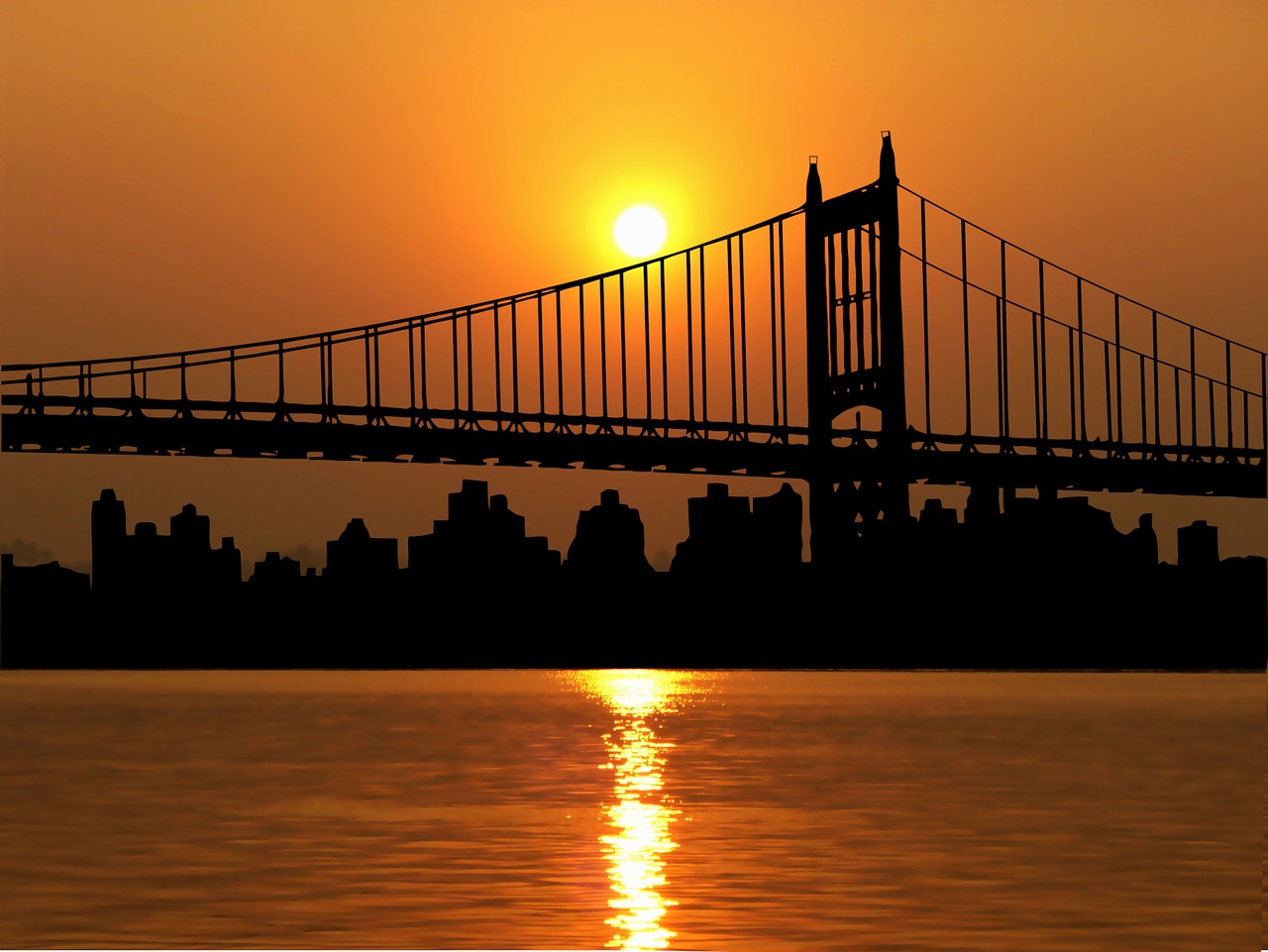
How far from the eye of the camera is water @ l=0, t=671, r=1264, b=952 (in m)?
10.9

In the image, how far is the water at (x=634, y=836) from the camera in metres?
Result: 10.9

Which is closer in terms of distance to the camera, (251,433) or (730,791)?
(730,791)

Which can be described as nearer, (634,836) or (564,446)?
(634,836)

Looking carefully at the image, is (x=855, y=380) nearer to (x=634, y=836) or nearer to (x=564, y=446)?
(x=564, y=446)

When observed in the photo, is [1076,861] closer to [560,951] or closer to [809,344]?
[560,951]

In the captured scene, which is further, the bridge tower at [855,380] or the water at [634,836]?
the bridge tower at [855,380]

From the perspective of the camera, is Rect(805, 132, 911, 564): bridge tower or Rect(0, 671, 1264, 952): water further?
Rect(805, 132, 911, 564): bridge tower

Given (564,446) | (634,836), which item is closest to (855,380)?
(564,446)

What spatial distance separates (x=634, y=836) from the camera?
1508 centimetres

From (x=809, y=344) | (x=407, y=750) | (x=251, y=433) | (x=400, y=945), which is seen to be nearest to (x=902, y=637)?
(x=809, y=344)

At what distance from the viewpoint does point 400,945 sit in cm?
1033

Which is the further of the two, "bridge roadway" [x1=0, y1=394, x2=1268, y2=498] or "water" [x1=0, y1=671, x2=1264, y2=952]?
"bridge roadway" [x1=0, y1=394, x2=1268, y2=498]

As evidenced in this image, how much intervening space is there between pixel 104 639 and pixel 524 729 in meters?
48.9

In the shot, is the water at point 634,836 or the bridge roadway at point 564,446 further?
the bridge roadway at point 564,446
